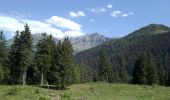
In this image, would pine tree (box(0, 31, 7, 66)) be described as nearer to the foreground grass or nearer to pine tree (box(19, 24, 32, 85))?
pine tree (box(19, 24, 32, 85))

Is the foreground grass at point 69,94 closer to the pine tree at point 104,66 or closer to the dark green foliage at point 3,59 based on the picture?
the dark green foliage at point 3,59

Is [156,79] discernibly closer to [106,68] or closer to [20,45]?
[106,68]

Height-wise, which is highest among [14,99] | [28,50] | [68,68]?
[28,50]

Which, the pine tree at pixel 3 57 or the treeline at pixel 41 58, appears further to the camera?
the pine tree at pixel 3 57

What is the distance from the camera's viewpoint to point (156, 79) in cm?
10638

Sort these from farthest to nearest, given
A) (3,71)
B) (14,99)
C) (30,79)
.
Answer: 1. (30,79)
2. (3,71)
3. (14,99)

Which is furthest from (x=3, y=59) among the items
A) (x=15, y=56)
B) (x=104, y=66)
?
(x=104, y=66)

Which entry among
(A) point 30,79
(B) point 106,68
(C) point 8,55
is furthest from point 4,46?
(B) point 106,68

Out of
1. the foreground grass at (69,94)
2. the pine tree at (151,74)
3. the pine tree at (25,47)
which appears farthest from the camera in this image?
the pine tree at (151,74)

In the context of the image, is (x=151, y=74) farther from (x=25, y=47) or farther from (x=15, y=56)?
(x=15, y=56)

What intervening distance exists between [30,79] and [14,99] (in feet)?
228

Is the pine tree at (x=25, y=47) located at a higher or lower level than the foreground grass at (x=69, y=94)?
higher

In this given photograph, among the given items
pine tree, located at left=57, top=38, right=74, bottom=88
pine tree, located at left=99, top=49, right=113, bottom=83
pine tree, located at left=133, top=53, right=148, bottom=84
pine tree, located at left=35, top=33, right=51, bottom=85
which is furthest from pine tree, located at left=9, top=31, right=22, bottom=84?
pine tree, located at left=99, top=49, right=113, bottom=83

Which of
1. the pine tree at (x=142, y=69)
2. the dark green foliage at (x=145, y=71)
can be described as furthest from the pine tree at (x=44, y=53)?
the dark green foliage at (x=145, y=71)
